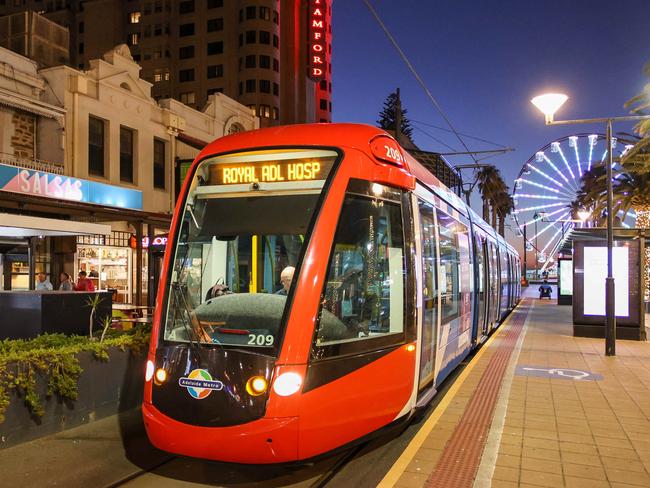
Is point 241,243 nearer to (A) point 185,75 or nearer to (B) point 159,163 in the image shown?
(B) point 159,163

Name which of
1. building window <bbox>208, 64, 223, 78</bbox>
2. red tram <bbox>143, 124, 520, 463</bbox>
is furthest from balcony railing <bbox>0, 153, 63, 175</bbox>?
building window <bbox>208, 64, 223, 78</bbox>

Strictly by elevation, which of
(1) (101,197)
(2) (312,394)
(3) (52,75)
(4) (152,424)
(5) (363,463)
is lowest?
(5) (363,463)

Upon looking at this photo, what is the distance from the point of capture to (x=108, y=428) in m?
6.57

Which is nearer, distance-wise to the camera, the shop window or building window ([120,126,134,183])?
building window ([120,126,134,183])

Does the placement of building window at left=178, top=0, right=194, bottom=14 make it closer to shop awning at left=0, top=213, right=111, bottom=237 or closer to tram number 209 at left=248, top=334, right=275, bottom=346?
shop awning at left=0, top=213, right=111, bottom=237

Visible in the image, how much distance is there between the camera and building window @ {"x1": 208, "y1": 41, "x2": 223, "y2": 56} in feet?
198

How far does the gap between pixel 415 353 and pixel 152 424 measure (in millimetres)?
2633

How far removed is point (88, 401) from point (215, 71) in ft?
192

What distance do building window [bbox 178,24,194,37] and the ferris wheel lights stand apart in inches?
2210

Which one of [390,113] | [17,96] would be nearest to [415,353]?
[17,96]

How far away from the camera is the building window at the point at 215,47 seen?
2372 inches

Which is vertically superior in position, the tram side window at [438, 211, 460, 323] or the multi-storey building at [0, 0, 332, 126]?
the multi-storey building at [0, 0, 332, 126]

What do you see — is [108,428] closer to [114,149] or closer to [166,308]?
[166,308]

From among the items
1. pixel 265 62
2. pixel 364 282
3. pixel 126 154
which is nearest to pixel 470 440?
pixel 364 282
